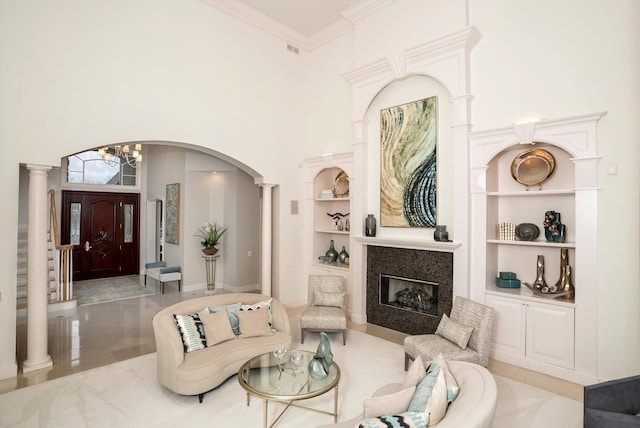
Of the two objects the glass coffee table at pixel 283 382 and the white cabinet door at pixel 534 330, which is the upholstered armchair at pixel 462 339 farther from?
the glass coffee table at pixel 283 382

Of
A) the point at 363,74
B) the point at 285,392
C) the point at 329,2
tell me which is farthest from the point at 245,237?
the point at 285,392

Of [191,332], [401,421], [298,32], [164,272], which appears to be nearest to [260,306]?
[191,332]

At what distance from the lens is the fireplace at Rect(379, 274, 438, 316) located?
498 centimetres

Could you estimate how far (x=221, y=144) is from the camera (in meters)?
5.64

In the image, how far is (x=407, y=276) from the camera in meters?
5.11

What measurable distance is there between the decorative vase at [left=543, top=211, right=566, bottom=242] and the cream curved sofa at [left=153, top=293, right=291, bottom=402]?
3270 millimetres

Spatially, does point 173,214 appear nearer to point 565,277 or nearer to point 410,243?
point 410,243

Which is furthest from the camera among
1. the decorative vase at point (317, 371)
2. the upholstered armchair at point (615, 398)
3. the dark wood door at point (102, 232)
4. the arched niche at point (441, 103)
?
the dark wood door at point (102, 232)

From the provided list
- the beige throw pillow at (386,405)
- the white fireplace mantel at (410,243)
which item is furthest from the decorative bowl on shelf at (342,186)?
the beige throw pillow at (386,405)

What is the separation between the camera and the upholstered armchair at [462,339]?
3.54 metres

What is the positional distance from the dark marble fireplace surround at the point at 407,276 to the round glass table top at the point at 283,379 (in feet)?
7.06

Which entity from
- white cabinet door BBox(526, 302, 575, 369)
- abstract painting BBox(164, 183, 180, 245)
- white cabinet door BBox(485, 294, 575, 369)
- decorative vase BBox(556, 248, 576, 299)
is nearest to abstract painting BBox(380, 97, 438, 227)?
white cabinet door BBox(485, 294, 575, 369)

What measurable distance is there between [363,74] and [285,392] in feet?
15.6

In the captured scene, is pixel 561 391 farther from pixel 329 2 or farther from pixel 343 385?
pixel 329 2
